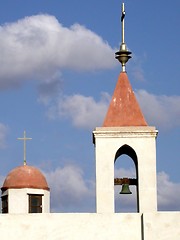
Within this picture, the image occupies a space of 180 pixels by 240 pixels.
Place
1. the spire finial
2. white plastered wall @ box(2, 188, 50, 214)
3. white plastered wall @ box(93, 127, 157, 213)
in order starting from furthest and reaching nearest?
white plastered wall @ box(2, 188, 50, 214), the spire finial, white plastered wall @ box(93, 127, 157, 213)

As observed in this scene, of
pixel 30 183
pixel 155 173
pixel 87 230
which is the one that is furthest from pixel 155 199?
pixel 30 183

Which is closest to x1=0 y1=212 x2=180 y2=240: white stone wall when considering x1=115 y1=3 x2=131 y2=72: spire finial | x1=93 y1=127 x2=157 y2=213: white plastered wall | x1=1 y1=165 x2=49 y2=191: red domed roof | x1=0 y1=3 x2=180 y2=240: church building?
x1=0 y1=3 x2=180 y2=240: church building

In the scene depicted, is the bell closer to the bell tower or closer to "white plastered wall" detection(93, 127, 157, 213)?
the bell tower

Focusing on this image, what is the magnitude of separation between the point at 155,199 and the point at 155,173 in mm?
623

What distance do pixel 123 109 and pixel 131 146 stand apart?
1.02 metres

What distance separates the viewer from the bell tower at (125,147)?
60.5 feet

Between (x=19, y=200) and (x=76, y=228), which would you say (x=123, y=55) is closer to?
(x=76, y=228)

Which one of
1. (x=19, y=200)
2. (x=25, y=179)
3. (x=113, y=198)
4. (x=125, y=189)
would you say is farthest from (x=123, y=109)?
(x=19, y=200)

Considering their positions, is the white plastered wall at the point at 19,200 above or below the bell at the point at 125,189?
below

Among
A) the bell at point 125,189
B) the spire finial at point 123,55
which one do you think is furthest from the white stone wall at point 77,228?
the spire finial at point 123,55

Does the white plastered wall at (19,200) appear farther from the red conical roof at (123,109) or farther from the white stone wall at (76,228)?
the red conical roof at (123,109)

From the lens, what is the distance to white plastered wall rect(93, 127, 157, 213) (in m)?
18.6

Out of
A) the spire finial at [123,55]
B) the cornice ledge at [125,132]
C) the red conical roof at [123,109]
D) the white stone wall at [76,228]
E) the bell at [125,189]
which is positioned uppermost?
the spire finial at [123,55]

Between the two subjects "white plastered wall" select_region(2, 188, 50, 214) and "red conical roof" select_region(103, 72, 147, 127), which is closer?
"red conical roof" select_region(103, 72, 147, 127)
